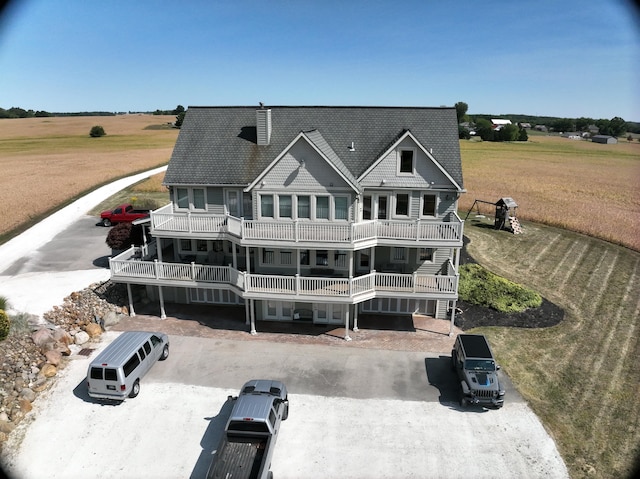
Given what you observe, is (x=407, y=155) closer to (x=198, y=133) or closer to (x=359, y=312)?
(x=359, y=312)

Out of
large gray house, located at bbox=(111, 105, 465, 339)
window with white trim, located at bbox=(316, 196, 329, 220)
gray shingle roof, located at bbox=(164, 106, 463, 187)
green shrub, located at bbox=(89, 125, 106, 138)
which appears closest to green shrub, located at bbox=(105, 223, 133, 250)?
large gray house, located at bbox=(111, 105, 465, 339)

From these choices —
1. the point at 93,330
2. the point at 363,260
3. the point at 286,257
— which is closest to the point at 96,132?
the point at 93,330

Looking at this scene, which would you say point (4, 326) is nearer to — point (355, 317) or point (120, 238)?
point (120, 238)

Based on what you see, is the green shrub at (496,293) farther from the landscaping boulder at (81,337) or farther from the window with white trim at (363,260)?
the landscaping boulder at (81,337)

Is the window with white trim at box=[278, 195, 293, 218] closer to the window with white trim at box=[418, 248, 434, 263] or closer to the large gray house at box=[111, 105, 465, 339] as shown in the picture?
the large gray house at box=[111, 105, 465, 339]

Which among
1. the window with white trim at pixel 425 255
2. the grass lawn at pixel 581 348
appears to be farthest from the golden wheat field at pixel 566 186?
the window with white trim at pixel 425 255

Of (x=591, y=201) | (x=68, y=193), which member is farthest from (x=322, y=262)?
(x=591, y=201)
